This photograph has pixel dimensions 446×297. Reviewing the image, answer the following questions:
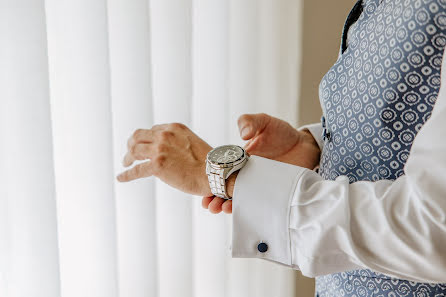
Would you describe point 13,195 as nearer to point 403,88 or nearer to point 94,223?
point 94,223

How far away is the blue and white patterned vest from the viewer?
672 mm

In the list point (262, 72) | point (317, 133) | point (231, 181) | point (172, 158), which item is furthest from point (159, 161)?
point (262, 72)

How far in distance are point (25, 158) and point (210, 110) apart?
0.50 m

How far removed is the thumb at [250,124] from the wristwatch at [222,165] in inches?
4.8

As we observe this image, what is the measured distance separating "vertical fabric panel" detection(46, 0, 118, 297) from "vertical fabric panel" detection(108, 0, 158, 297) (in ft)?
0.15

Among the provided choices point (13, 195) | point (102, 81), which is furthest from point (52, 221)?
point (102, 81)

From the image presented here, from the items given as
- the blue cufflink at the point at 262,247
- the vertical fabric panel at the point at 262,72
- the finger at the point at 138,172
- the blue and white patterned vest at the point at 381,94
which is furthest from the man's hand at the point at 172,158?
the vertical fabric panel at the point at 262,72

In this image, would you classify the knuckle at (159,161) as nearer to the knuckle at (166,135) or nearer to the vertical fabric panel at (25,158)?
the knuckle at (166,135)

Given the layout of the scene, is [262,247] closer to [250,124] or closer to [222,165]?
[222,165]

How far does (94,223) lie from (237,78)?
Answer: 57 centimetres

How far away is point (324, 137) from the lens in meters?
0.90

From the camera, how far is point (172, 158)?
0.75m

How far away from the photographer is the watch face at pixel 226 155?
699mm

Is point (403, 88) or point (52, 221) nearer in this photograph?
point (403, 88)
